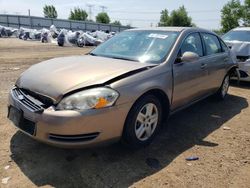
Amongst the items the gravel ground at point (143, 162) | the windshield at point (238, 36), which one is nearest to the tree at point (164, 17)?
the windshield at point (238, 36)

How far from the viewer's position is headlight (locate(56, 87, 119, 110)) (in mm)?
3078

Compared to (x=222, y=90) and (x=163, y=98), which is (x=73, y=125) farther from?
(x=222, y=90)

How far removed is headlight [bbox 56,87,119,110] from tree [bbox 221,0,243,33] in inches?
1542

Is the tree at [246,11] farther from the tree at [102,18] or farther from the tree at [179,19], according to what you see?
the tree at [102,18]

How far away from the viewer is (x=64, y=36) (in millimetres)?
23922

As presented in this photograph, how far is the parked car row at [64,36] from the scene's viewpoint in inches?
942

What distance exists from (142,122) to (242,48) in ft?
17.6

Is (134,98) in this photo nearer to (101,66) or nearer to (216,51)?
(101,66)

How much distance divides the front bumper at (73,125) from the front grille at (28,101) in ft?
0.12

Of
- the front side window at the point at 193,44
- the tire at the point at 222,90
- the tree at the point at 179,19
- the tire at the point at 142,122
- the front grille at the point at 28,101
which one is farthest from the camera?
the tree at the point at 179,19

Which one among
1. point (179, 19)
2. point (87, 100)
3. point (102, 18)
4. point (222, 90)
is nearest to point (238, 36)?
point (222, 90)

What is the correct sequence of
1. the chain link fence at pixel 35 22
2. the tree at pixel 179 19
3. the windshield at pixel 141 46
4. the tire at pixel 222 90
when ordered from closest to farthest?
the windshield at pixel 141 46, the tire at pixel 222 90, the chain link fence at pixel 35 22, the tree at pixel 179 19

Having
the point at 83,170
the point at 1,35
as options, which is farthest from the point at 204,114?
the point at 1,35

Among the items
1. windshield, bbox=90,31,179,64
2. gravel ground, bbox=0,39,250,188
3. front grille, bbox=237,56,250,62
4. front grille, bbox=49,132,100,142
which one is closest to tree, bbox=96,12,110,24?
front grille, bbox=237,56,250,62
